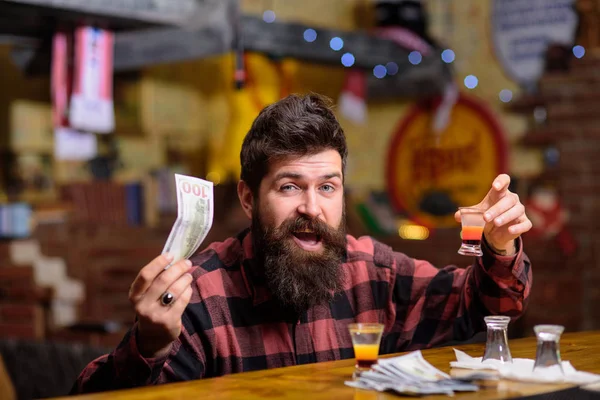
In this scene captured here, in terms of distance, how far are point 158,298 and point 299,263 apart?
1.93 ft

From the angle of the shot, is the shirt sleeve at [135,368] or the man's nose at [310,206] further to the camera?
the man's nose at [310,206]

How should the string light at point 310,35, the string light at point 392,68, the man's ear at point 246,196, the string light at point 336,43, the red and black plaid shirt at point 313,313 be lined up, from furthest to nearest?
the string light at point 392,68, the string light at point 336,43, the string light at point 310,35, the man's ear at point 246,196, the red and black plaid shirt at point 313,313

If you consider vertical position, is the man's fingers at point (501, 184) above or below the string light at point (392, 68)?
below

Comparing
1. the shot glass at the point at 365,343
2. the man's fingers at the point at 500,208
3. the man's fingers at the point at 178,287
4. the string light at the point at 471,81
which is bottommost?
the shot glass at the point at 365,343

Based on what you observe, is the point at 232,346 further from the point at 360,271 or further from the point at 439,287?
the point at 439,287

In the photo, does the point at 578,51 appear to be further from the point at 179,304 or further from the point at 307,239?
the point at 179,304

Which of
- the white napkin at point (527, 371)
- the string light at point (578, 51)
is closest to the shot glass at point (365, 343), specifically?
the white napkin at point (527, 371)

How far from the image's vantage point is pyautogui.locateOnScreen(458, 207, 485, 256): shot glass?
7.27ft

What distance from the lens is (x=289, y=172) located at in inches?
93.5

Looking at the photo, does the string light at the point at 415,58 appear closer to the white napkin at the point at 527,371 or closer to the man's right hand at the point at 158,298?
the white napkin at the point at 527,371

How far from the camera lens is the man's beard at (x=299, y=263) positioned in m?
2.36

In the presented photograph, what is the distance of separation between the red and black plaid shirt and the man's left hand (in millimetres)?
51

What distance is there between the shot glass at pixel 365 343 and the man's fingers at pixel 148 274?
0.43 m

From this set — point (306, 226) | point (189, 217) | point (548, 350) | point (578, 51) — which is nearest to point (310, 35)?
point (578, 51)
